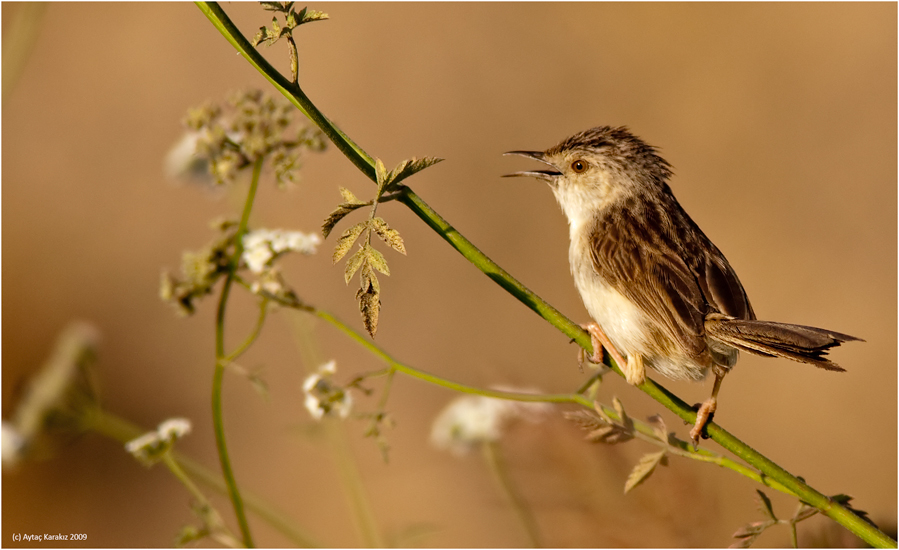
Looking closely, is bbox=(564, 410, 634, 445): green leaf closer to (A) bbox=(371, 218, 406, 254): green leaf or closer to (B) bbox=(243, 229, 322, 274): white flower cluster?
(A) bbox=(371, 218, 406, 254): green leaf

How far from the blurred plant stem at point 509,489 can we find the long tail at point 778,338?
1062mm

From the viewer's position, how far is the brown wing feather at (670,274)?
3121mm

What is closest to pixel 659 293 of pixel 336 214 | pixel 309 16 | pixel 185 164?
pixel 336 214

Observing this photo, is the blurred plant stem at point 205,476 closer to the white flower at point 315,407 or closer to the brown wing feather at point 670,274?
the white flower at point 315,407

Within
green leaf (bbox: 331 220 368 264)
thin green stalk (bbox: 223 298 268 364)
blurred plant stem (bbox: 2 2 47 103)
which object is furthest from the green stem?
blurred plant stem (bbox: 2 2 47 103)

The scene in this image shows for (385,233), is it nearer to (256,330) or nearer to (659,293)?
(256,330)

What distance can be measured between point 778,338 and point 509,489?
4.10 ft

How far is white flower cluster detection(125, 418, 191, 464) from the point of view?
239 centimetres

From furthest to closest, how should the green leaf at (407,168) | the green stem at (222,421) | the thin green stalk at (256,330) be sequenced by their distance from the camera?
the thin green stalk at (256,330), the green stem at (222,421), the green leaf at (407,168)

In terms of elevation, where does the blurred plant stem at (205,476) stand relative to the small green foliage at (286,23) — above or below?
below

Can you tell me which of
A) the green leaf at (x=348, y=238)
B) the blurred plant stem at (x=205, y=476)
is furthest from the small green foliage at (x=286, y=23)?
the blurred plant stem at (x=205, y=476)

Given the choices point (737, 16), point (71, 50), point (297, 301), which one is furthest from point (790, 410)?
point (71, 50)

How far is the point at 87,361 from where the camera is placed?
10.5ft

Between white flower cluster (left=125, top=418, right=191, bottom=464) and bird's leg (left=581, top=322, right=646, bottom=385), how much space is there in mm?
1391
